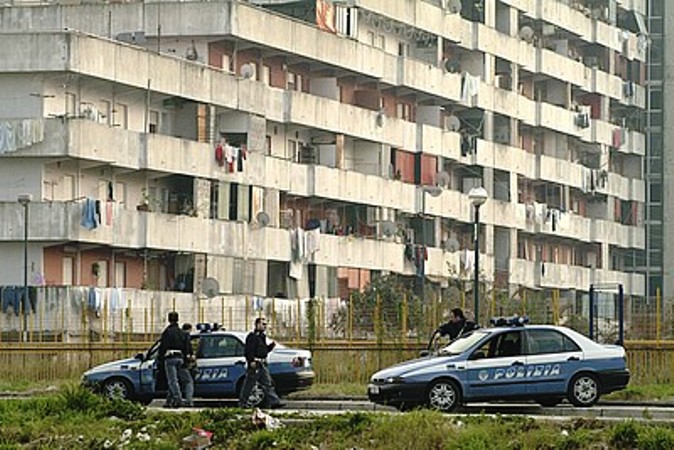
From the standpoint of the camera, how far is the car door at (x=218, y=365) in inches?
1732

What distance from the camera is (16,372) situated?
58.1 meters

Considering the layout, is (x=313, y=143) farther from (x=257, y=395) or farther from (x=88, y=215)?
(x=257, y=395)

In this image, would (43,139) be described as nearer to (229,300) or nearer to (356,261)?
(229,300)

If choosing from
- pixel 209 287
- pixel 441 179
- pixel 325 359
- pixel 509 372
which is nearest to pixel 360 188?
pixel 441 179

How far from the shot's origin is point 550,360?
129 ft

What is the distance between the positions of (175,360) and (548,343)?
263 inches

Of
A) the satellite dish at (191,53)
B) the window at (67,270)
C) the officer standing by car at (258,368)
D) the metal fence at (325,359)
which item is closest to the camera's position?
the officer standing by car at (258,368)

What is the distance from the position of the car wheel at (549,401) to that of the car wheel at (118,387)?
885 cm

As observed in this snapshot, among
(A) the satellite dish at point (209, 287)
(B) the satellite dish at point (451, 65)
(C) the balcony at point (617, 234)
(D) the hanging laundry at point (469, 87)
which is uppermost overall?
(B) the satellite dish at point (451, 65)

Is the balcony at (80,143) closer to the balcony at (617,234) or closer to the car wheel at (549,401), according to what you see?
the car wheel at (549,401)

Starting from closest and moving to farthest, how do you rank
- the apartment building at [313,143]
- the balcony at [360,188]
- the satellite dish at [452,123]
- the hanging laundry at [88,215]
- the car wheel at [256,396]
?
the car wheel at [256,396], the hanging laundry at [88,215], the apartment building at [313,143], the balcony at [360,188], the satellite dish at [452,123]

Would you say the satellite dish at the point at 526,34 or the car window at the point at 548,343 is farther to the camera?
the satellite dish at the point at 526,34

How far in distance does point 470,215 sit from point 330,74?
13.1 metres

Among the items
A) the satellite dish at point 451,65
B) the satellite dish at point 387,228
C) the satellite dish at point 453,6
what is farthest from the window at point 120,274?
the satellite dish at point 453,6
